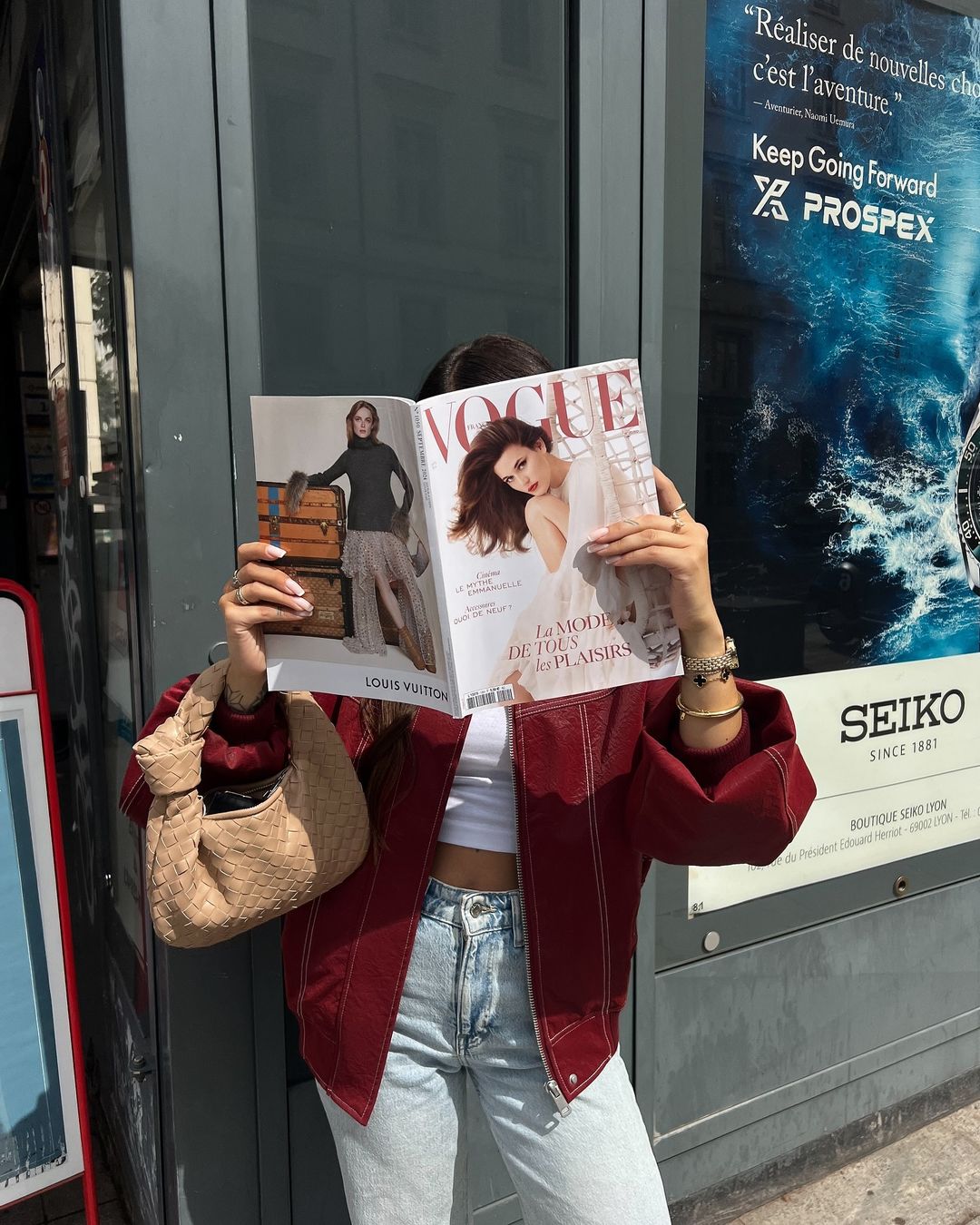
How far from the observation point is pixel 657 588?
130 centimetres

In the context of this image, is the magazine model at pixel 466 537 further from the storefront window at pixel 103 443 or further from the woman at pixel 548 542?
the storefront window at pixel 103 443

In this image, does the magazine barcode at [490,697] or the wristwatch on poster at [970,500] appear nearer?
the magazine barcode at [490,697]

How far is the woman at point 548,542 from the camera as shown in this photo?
121cm

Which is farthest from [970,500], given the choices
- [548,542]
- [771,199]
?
[548,542]

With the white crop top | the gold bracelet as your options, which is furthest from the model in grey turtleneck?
the gold bracelet

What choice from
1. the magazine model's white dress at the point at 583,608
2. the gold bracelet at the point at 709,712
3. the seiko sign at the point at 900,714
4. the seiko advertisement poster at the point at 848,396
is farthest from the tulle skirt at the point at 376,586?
the seiko sign at the point at 900,714

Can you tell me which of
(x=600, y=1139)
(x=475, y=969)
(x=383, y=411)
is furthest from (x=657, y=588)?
(x=600, y=1139)

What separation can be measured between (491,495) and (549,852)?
531 mm

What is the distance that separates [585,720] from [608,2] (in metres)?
1.62

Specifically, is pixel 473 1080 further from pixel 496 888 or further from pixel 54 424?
pixel 54 424

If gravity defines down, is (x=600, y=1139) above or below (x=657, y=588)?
below

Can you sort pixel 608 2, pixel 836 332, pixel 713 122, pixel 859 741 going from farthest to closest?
pixel 859 741
pixel 836 332
pixel 713 122
pixel 608 2

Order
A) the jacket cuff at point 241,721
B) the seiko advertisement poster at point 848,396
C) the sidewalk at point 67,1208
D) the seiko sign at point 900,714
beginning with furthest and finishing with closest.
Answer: the seiko sign at point 900,714 < the sidewalk at point 67,1208 < the seiko advertisement poster at point 848,396 < the jacket cuff at point 241,721

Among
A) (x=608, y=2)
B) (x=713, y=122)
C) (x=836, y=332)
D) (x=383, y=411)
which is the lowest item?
(x=383, y=411)
